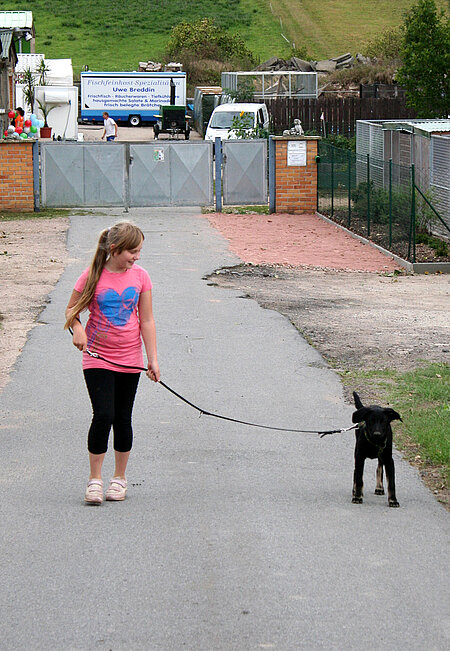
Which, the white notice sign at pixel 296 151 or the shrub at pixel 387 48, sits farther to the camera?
the shrub at pixel 387 48

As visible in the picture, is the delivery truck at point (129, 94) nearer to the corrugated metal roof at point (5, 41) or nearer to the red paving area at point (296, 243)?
the corrugated metal roof at point (5, 41)

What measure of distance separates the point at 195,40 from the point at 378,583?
63700mm

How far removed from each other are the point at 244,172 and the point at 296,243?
5663 millimetres

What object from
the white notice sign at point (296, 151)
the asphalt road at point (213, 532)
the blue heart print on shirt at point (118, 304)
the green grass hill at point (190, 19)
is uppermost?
the green grass hill at point (190, 19)

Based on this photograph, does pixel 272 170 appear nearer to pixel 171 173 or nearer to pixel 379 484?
pixel 171 173

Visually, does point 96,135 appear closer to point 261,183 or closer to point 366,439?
point 261,183

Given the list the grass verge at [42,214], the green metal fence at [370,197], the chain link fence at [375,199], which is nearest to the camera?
the chain link fence at [375,199]

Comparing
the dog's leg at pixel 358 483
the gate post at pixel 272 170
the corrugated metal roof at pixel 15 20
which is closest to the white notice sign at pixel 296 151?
the gate post at pixel 272 170

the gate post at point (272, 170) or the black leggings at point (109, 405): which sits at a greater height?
the gate post at point (272, 170)

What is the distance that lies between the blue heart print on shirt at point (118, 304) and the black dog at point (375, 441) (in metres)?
1.40

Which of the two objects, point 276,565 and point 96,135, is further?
point 96,135

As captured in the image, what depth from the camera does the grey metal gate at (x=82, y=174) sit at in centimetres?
2384

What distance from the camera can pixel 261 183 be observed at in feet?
81.7

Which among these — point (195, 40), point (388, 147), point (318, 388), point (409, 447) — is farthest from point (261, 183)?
point (195, 40)
